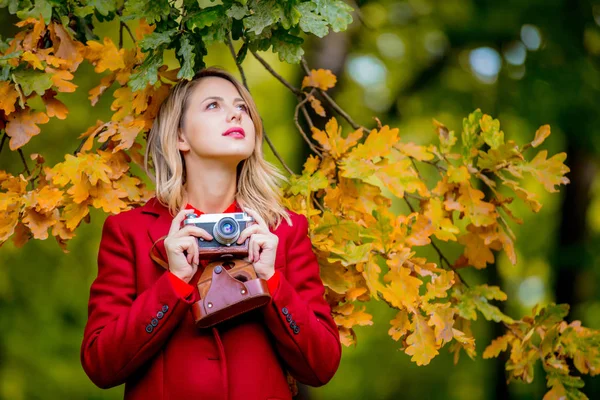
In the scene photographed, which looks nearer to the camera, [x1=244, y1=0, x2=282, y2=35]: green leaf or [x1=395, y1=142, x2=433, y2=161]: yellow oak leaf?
[x1=244, y1=0, x2=282, y2=35]: green leaf

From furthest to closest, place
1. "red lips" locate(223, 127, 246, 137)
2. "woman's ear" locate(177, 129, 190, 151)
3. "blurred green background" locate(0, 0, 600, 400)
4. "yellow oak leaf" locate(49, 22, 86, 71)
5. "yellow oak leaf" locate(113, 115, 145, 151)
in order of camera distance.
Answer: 1. "blurred green background" locate(0, 0, 600, 400)
2. "yellow oak leaf" locate(49, 22, 86, 71)
3. "yellow oak leaf" locate(113, 115, 145, 151)
4. "woman's ear" locate(177, 129, 190, 151)
5. "red lips" locate(223, 127, 246, 137)

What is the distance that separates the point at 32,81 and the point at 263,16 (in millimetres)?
980

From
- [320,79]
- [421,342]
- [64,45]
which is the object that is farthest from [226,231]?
[320,79]

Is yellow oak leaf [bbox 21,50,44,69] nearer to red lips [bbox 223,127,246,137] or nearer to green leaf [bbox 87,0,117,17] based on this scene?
green leaf [bbox 87,0,117,17]

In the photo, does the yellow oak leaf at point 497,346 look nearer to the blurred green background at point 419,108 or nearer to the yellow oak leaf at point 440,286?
the yellow oak leaf at point 440,286

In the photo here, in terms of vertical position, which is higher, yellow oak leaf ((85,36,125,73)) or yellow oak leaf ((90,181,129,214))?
yellow oak leaf ((85,36,125,73))

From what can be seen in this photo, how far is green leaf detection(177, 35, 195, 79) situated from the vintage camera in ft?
1.92

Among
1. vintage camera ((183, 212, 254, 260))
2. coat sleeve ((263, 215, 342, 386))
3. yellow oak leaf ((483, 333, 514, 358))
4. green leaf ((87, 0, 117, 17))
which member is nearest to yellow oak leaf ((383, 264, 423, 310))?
coat sleeve ((263, 215, 342, 386))

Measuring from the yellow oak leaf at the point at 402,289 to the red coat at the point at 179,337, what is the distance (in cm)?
47

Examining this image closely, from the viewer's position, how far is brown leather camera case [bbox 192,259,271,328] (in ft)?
8.30

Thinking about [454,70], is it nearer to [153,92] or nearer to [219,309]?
[153,92]

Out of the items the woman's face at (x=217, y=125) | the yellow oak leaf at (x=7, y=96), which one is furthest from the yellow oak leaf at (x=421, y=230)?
the yellow oak leaf at (x=7, y=96)

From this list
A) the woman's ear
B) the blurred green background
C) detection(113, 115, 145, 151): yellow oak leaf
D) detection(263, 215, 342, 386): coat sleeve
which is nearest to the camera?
detection(263, 215, 342, 386): coat sleeve

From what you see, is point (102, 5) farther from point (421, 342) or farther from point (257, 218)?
point (421, 342)
